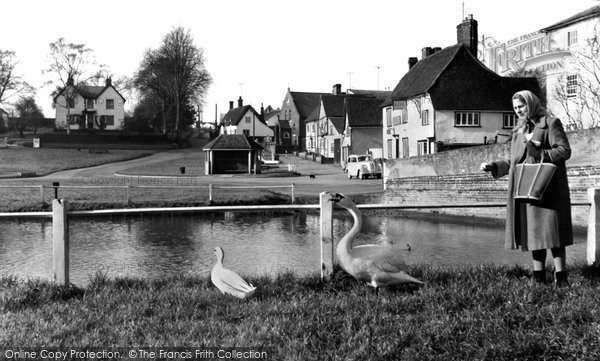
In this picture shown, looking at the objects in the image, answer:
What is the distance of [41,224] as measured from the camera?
64.4ft

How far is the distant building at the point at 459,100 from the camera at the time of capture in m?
44.4

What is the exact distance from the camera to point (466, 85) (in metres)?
45.5

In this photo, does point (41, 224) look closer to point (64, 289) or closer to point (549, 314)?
point (64, 289)

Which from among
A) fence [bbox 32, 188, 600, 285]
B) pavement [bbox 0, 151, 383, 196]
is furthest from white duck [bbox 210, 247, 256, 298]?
pavement [bbox 0, 151, 383, 196]

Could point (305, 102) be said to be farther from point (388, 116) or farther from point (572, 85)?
point (572, 85)

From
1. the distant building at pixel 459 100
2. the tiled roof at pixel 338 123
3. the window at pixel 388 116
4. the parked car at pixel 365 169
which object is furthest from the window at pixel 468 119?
the tiled roof at pixel 338 123

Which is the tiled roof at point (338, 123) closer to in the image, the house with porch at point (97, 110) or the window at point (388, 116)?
the window at point (388, 116)

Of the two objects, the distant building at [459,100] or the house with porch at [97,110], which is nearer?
the distant building at [459,100]

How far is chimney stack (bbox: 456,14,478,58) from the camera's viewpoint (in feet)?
158

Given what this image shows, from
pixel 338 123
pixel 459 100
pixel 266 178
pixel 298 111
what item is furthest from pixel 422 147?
pixel 298 111

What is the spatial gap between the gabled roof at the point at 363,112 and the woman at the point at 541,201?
59305 millimetres

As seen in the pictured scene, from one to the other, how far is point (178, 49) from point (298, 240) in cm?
6274

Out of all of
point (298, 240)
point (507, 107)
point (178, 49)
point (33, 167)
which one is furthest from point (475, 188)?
point (178, 49)

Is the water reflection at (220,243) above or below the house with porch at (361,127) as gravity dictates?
below
